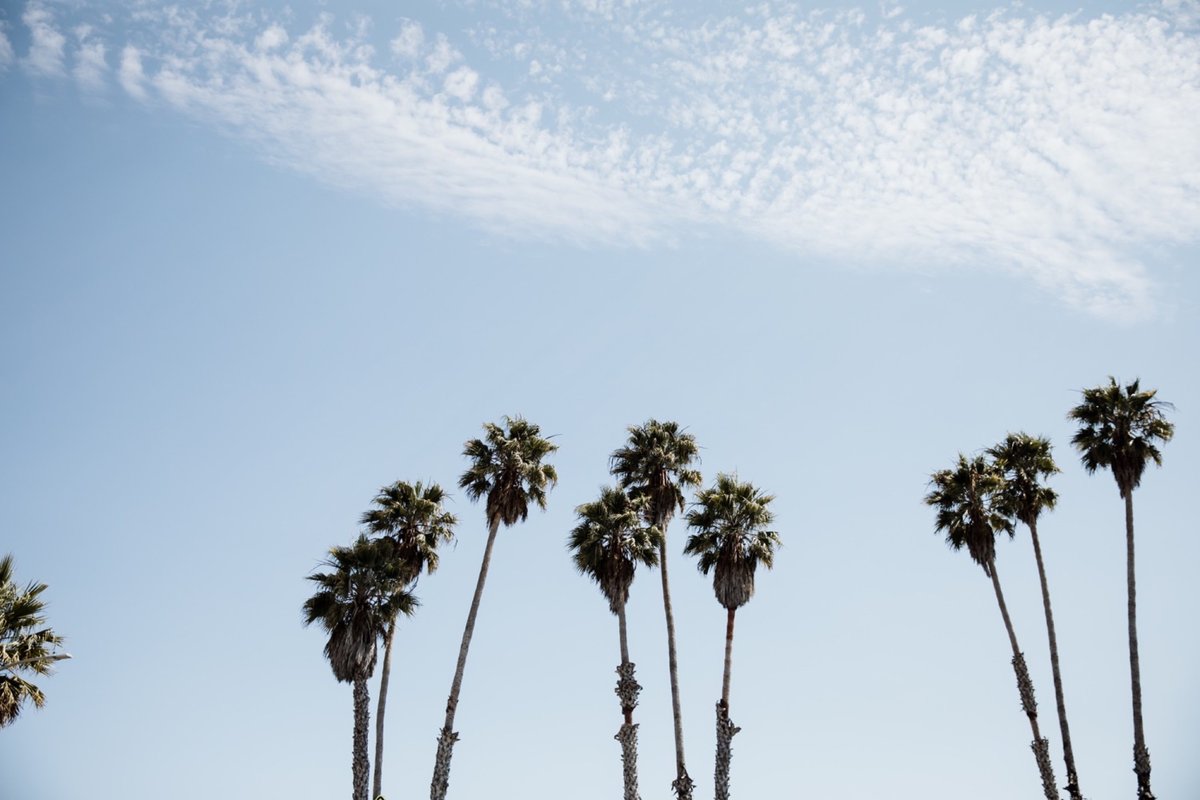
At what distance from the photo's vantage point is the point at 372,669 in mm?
36281

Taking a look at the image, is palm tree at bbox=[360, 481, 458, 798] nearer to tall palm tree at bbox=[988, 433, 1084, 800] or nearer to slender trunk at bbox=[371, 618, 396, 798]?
slender trunk at bbox=[371, 618, 396, 798]

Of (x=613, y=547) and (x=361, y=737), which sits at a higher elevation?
(x=613, y=547)

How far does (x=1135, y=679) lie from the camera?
124ft

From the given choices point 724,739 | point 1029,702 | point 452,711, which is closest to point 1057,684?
point 1029,702

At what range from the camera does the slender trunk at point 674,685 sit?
37406 millimetres

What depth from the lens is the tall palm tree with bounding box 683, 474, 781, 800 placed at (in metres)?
39.9

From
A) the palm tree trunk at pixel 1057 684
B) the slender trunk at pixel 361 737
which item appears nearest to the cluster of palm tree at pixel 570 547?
the slender trunk at pixel 361 737

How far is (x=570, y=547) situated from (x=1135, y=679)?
23759mm

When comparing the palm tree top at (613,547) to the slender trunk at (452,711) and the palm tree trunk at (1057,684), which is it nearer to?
the slender trunk at (452,711)

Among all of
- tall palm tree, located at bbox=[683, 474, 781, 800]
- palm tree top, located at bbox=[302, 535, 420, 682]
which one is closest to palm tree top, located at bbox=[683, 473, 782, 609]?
tall palm tree, located at bbox=[683, 474, 781, 800]

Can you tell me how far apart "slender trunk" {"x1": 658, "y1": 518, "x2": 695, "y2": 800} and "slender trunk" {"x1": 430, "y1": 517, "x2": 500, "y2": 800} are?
25.4 feet

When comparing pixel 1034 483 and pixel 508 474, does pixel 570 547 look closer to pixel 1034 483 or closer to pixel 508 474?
pixel 508 474

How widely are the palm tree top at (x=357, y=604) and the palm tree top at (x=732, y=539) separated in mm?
12762

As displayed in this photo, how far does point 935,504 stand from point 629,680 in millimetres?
16628
